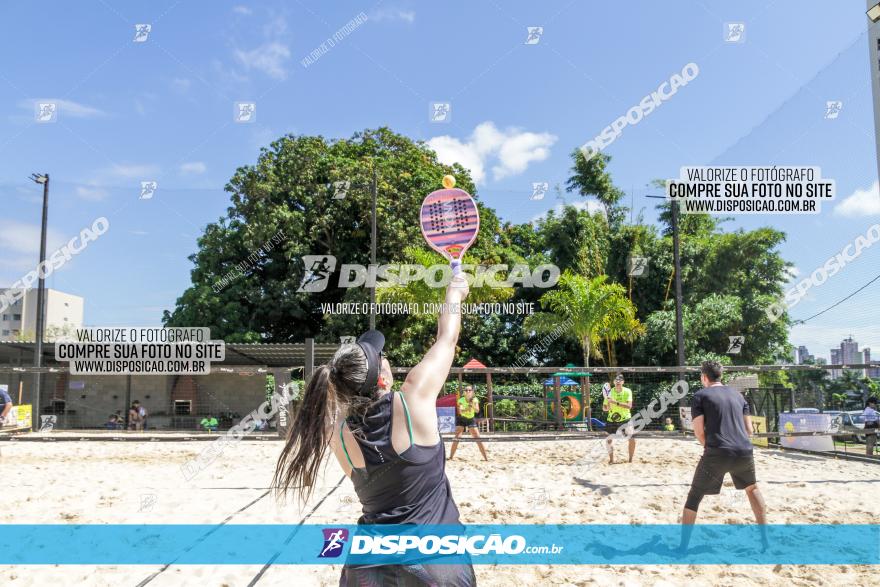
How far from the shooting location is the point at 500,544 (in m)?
4.73

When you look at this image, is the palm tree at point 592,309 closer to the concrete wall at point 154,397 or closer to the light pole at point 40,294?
the concrete wall at point 154,397

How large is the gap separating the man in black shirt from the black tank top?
3870mm

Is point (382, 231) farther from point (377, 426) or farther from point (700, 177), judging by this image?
point (377, 426)

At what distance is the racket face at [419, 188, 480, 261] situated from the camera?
337cm

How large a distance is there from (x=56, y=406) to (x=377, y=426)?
2447 cm

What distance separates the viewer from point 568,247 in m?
26.1

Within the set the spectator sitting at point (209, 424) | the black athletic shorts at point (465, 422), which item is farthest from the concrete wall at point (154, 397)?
the black athletic shorts at point (465, 422)

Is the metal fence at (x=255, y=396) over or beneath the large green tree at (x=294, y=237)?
beneath

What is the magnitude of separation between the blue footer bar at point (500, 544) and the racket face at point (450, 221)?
2526 millimetres

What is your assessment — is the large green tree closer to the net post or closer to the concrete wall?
the concrete wall

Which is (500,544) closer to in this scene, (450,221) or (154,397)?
(450,221)

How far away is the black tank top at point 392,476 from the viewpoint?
6.63 feet

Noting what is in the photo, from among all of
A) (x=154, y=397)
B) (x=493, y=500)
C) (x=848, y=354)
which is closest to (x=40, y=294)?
(x=154, y=397)

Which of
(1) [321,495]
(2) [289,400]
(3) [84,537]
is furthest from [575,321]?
(3) [84,537]
